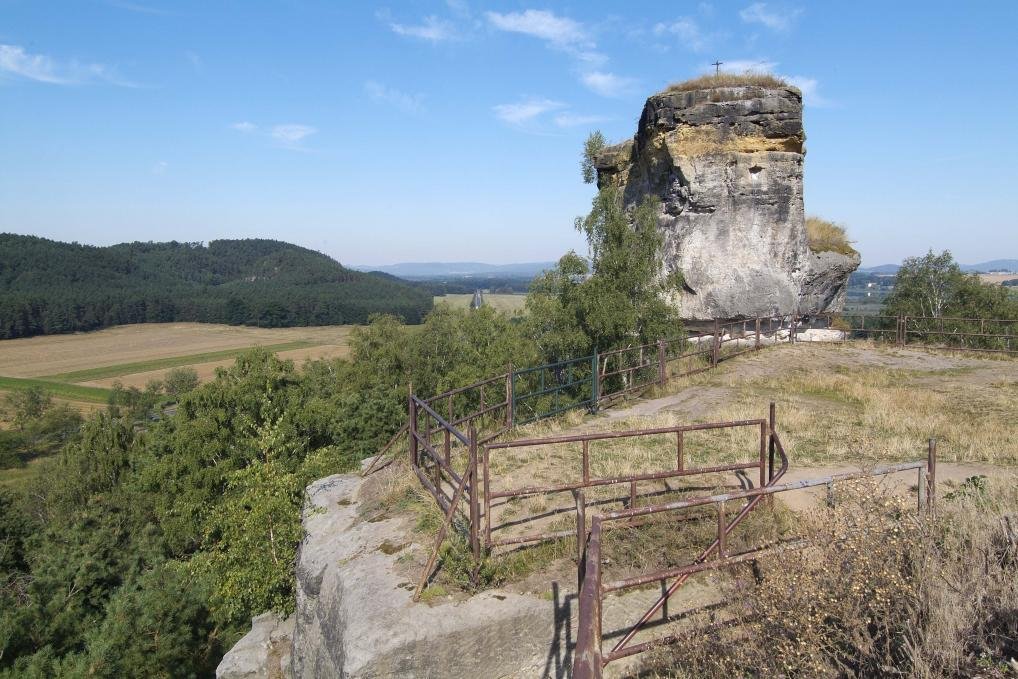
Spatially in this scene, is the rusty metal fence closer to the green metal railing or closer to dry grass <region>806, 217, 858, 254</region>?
the green metal railing

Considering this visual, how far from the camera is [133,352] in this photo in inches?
3799

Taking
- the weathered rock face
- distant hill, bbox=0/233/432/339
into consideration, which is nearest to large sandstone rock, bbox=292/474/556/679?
the weathered rock face

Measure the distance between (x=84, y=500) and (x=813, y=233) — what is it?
4161 cm

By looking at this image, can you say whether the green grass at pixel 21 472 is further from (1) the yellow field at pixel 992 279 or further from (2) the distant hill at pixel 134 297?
(1) the yellow field at pixel 992 279

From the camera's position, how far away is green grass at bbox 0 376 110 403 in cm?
7062

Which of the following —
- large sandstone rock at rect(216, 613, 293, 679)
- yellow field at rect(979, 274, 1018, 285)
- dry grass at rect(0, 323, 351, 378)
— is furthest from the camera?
dry grass at rect(0, 323, 351, 378)

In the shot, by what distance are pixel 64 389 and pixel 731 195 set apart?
272 ft

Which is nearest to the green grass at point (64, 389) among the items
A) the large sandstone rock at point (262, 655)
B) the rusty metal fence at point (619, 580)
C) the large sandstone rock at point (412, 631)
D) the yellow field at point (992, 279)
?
the large sandstone rock at point (262, 655)

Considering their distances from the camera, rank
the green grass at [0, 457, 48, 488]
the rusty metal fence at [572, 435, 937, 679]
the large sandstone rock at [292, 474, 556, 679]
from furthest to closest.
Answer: the green grass at [0, 457, 48, 488] → the large sandstone rock at [292, 474, 556, 679] → the rusty metal fence at [572, 435, 937, 679]

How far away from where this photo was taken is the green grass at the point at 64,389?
70.6m

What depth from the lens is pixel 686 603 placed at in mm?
5617

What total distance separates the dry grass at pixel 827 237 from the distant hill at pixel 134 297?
8578cm

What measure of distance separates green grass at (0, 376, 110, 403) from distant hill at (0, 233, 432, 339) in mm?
40681

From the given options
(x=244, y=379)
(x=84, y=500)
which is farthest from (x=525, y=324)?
(x=84, y=500)
